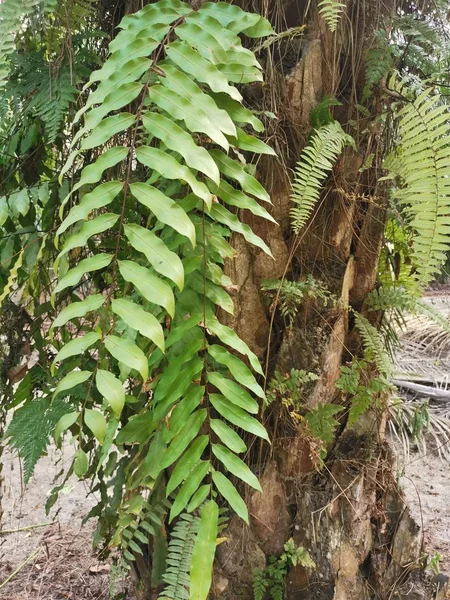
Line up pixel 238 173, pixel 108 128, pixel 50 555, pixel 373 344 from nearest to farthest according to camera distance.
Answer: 1. pixel 108 128
2. pixel 238 173
3. pixel 373 344
4. pixel 50 555

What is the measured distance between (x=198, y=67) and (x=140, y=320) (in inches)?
17.9

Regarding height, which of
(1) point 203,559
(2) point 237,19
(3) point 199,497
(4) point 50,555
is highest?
(2) point 237,19

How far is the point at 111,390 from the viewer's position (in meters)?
0.82

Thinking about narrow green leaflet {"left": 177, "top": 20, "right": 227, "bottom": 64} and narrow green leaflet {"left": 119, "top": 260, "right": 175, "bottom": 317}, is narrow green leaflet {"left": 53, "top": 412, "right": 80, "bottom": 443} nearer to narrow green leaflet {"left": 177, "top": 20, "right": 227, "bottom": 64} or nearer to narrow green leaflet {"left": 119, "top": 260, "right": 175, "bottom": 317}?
narrow green leaflet {"left": 119, "top": 260, "right": 175, "bottom": 317}

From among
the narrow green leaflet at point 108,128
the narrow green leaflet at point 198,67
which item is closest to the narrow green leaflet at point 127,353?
the narrow green leaflet at point 108,128

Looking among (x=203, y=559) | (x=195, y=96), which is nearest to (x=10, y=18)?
(x=195, y=96)

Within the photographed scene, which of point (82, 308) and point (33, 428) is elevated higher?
point (82, 308)

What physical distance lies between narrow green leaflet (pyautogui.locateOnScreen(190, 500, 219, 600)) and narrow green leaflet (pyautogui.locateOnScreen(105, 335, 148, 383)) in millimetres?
A: 304

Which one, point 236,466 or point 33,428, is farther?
point 33,428

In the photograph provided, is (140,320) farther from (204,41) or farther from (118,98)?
(204,41)

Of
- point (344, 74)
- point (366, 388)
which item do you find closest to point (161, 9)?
point (344, 74)

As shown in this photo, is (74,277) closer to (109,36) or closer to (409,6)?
(109,36)

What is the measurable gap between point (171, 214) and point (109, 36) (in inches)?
34.0

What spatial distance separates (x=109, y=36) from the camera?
1.46 metres
